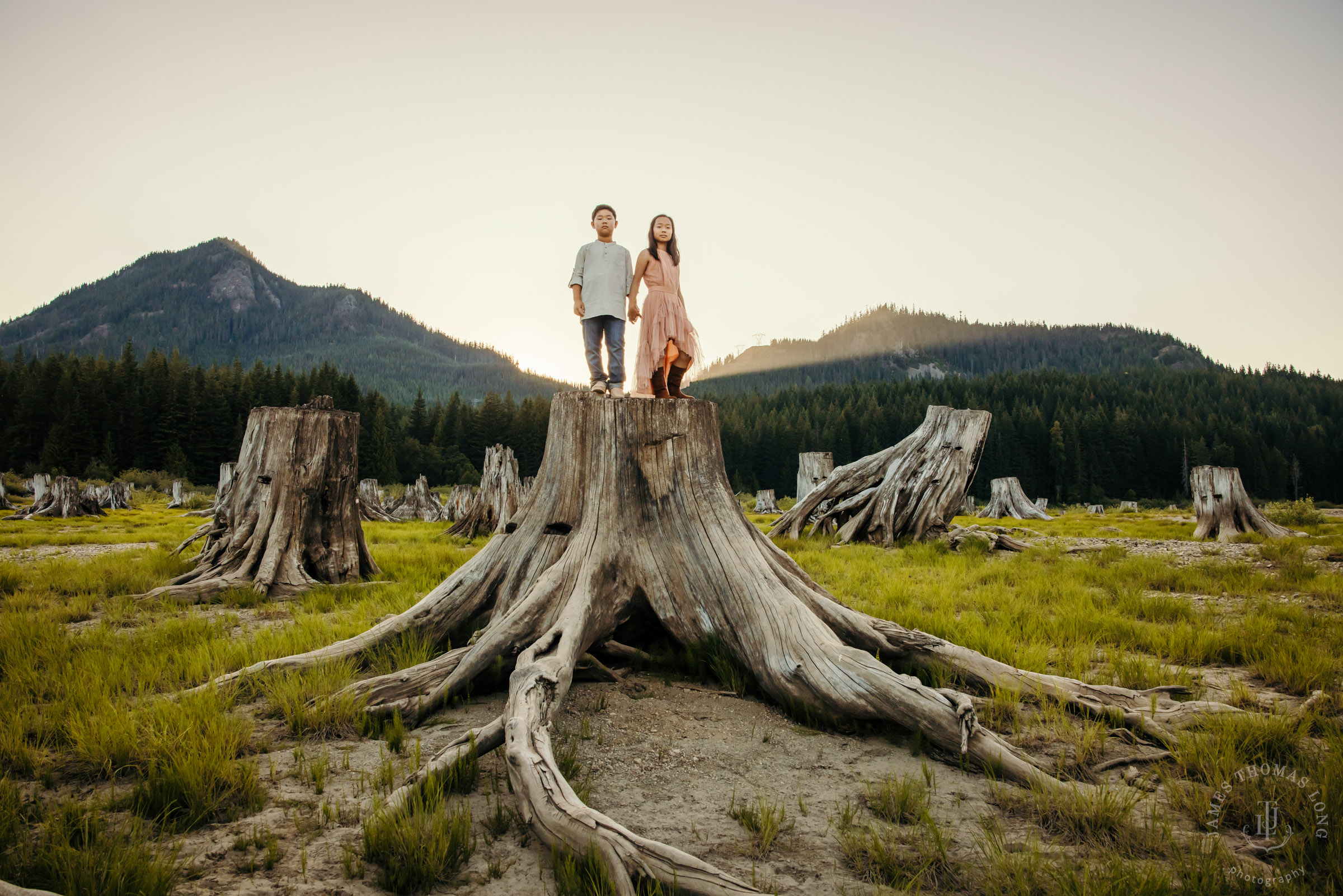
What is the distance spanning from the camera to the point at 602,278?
5770 mm

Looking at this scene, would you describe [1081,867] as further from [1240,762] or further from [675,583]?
[675,583]

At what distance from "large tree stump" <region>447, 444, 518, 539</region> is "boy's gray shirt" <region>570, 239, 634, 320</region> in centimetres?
779

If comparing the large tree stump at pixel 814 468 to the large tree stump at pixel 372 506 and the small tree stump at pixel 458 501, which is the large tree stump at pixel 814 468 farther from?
the large tree stump at pixel 372 506

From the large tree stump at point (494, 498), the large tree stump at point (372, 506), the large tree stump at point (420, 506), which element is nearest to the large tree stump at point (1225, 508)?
the large tree stump at point (494, 498)

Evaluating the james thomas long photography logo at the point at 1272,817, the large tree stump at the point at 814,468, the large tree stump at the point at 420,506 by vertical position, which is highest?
the large tree stump at the point at 814,468

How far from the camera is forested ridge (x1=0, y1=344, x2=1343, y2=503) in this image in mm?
55844

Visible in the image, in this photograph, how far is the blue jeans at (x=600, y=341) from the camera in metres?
5.86

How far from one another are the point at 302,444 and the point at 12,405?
2952 inches

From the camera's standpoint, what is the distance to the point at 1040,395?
95.7 metres

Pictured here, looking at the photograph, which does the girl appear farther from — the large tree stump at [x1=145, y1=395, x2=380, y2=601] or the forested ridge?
the forested ridge

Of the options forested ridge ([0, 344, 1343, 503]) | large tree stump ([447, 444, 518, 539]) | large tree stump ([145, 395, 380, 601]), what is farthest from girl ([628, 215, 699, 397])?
forested ridge ([0, 344, 1343, 503])

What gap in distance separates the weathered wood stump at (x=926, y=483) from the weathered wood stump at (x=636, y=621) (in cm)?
686

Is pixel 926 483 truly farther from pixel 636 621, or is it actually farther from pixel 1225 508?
pixel 636 621

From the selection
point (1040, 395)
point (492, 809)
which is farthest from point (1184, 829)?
point (1040, 395)
